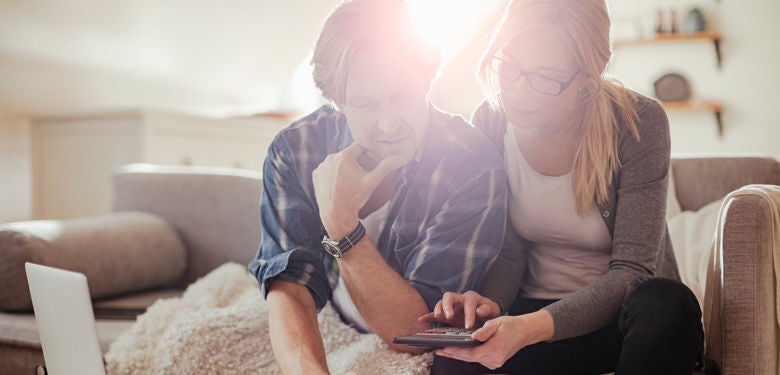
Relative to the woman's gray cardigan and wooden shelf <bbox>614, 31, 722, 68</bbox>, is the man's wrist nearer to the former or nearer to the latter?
the woman's gray cardigan

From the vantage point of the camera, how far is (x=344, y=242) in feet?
3.34

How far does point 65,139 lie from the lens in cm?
272

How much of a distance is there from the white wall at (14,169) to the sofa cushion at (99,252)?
3.14 ft

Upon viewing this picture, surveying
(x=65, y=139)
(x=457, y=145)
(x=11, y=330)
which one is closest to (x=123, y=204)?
(x=11, y=330)

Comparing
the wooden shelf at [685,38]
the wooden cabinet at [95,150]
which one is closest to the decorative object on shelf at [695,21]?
the wooden shelf at [685,38]

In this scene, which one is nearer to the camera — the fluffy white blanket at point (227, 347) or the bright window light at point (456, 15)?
the fluffy white blanket at point (227, 347)

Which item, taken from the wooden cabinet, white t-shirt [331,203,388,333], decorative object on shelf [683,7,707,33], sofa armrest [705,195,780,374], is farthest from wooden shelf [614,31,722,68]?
white t-shirt [331,203,388,333]

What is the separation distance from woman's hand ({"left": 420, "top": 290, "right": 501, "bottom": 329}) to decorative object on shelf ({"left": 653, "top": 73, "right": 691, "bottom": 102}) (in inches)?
129

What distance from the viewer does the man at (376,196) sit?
40.2 inches

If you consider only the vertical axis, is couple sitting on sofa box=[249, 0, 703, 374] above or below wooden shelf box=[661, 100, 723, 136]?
above

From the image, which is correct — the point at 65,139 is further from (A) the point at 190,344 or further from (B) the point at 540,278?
(B) the point at 540,278

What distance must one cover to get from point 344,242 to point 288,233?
117 millimetres

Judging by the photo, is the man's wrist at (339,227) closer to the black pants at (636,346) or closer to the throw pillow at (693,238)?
the black pants at (636,346)

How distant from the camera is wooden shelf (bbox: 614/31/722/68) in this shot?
3801mm
